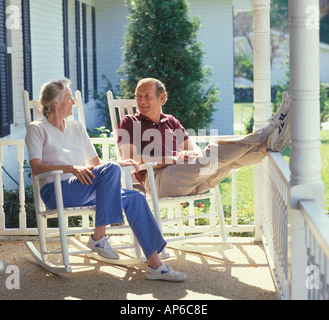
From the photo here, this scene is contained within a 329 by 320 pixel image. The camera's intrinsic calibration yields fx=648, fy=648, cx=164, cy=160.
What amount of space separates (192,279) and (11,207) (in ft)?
8.65

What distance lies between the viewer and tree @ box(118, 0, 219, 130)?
1052 centimetres

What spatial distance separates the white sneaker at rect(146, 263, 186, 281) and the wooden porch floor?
0.03 meters

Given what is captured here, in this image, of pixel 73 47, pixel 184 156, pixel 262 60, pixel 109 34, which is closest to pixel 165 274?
pixel 184 156

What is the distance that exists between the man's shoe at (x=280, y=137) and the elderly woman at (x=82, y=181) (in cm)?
85

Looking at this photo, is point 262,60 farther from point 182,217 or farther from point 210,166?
point 182,217

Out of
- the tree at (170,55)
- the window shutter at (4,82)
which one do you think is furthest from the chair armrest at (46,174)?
the tree at (170,55)

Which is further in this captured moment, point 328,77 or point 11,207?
point 328,77

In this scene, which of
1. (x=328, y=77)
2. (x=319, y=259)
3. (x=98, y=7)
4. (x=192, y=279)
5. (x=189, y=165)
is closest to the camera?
(x=319, y=259)

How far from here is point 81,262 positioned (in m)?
4.47

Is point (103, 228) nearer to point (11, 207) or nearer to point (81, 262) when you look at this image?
point (81, 262)

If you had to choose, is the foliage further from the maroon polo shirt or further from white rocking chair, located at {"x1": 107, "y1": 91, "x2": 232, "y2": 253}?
the maroon polo shirt

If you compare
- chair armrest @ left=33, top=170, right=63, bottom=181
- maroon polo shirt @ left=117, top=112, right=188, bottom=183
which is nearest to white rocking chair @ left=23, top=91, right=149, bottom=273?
chair armrest @ left=33, top=170, right=63, bottom=181

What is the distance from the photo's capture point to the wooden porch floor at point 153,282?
3.71 meters
